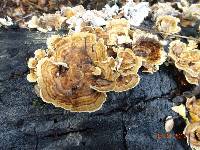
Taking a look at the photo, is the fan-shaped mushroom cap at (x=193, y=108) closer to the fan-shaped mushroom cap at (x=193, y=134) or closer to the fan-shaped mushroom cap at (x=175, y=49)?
the fan-shaped mushroom cap at (x=193, y=134)

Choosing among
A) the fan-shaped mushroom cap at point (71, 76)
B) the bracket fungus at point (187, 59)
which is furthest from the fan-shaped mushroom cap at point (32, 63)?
the bracket fungus at point (187, 59)

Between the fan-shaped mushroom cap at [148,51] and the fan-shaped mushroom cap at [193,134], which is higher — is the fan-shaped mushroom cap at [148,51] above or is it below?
above

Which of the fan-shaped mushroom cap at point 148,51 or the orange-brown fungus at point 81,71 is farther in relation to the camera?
the fan-shaped mushroom cap at point 148,51

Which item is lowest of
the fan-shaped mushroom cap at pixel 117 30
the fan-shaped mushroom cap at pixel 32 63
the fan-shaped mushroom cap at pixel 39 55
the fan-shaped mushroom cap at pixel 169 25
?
the fan-shaped mushroom cap at pixel 32 63

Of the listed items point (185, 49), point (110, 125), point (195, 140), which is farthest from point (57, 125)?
point (185, 49)

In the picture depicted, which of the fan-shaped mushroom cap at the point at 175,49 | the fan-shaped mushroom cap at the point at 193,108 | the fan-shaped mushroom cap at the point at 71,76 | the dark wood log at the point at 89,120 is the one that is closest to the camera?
the fan-shaped mushroom cap at the point at 71,76

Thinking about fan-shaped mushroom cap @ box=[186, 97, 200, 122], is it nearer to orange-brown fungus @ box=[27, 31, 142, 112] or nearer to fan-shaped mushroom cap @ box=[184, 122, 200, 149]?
fan-shaped mushroom cap @ box=[184, 122, 200, 149]

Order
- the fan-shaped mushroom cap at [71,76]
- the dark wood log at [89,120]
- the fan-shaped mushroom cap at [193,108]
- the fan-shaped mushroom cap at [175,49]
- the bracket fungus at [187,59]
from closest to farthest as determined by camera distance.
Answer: the fan-shaped mushroom cap at [71,76] < the dark wood log at [89,120] < the fan-shaped mushroom cap at [193,108] < the bracket fungus at [187,59] < the fan-shaped mushroom cap at [175,49]
